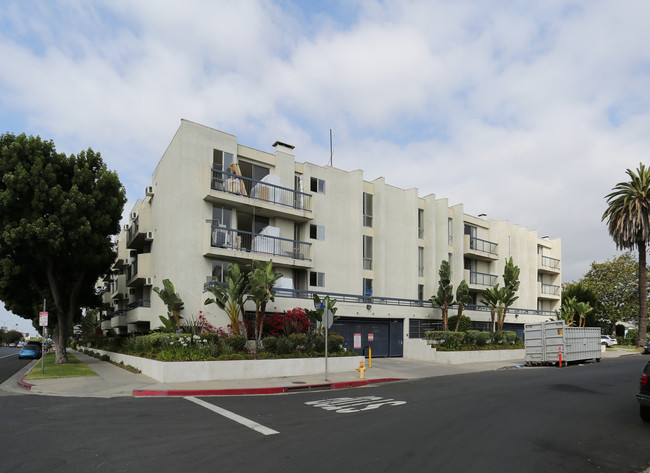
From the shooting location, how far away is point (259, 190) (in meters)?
26.5

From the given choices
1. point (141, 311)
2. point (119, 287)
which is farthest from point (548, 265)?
point (119, 287)

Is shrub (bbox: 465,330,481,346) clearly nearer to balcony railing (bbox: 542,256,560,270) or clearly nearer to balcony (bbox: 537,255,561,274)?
balcony (bbox: 537,255,561,274)

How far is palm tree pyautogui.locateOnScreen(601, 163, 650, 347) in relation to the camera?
42.6 meters

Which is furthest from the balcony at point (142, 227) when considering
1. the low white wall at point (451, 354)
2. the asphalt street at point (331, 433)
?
the low white wall at point (451, 354)

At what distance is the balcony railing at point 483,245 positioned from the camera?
39.1 metres

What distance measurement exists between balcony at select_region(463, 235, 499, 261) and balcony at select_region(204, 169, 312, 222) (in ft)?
51.0

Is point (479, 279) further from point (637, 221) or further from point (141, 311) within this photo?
point (141, 311)

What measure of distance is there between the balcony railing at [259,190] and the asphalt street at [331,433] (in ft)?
42.9

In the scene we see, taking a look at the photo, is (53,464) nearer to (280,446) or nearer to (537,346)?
(280,446)

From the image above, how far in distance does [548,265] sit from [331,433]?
44.7 m

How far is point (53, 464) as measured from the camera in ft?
23.1

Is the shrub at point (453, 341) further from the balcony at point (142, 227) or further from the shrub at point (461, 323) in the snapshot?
the balcony at point (142, 227)

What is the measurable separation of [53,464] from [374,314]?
23.2 meters

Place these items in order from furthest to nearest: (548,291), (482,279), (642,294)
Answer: (548,291), (642,294), (482,279)
